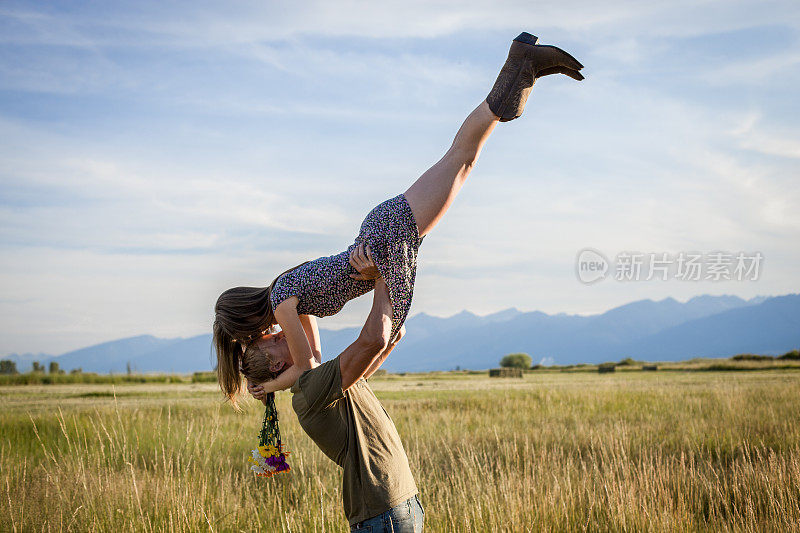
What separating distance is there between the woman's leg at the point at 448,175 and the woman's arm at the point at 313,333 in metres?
0.94

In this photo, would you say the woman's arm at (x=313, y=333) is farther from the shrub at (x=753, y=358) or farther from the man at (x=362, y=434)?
the shrub at (x=753, y=358)

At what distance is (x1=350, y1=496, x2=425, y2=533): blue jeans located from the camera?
291 centimetres

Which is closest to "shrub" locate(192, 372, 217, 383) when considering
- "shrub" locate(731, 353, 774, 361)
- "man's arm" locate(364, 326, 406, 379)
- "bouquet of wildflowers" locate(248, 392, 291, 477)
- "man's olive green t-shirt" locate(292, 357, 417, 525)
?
"bouquet of wildflowers" locate(248, 392, 291, 477)

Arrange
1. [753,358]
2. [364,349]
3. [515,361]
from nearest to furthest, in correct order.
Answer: [364,349]
[753,358]
[515,361]

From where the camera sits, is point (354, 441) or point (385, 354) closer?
point (354, 441)

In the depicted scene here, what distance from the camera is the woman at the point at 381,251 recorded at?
11.2ft

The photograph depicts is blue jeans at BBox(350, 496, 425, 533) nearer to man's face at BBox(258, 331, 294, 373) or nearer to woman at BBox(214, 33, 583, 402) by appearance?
woman at BBox(214, 33, 583, 402)

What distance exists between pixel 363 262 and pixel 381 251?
134 millimetres

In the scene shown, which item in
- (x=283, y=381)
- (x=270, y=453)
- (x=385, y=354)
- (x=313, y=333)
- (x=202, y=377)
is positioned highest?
(x=313, y=333)

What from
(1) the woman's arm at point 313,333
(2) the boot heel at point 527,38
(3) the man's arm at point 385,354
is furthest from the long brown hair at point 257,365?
(2) the boot heel at point 527,38

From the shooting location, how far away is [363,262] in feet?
11.4

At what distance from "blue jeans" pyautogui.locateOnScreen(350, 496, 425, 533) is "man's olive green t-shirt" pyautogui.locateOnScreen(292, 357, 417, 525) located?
32mm

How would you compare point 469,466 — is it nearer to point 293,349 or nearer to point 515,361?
point 293,349

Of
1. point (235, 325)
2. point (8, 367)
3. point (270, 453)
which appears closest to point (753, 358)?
point (8, 367)
